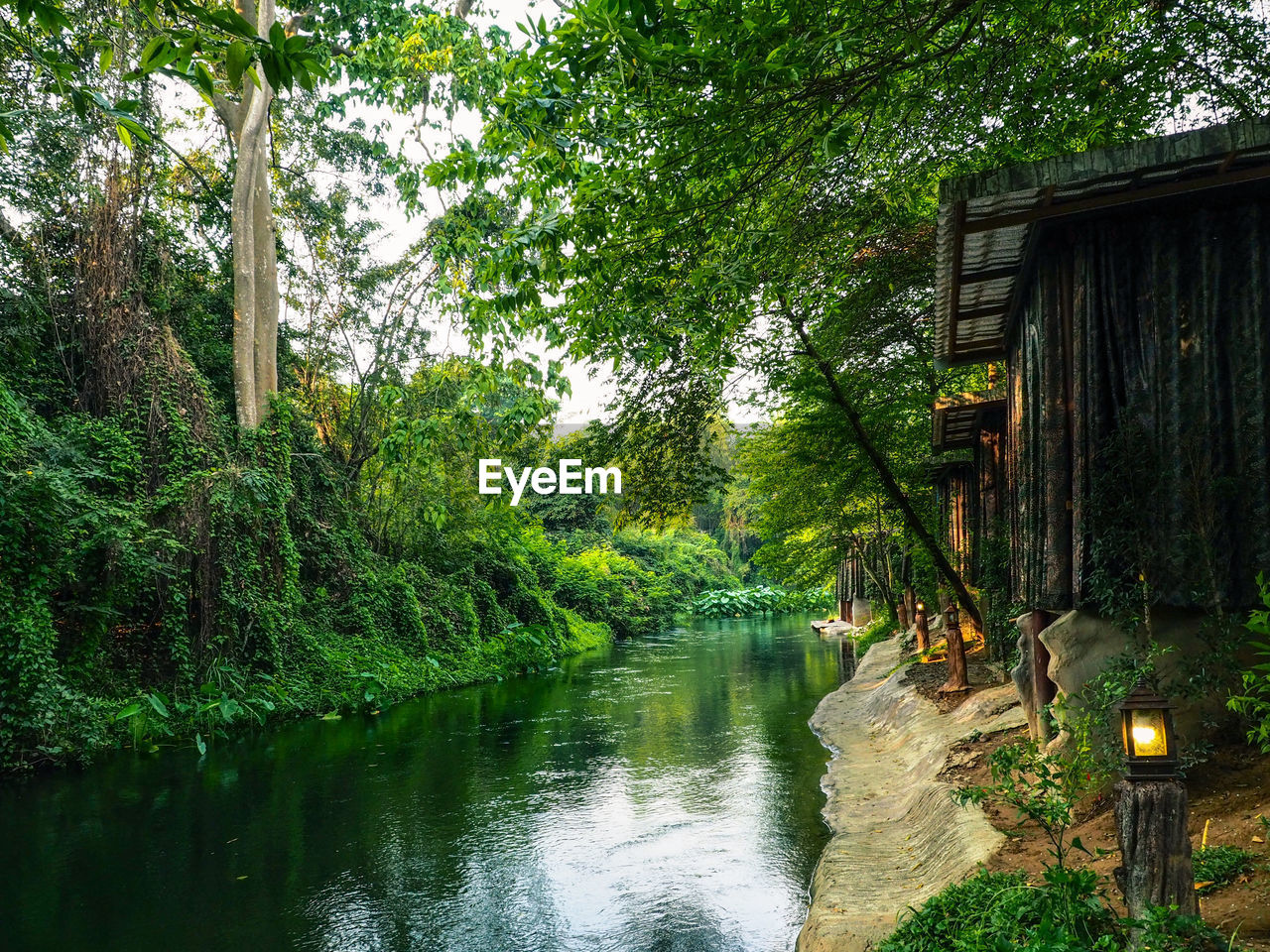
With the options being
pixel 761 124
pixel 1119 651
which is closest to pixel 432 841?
pixel 1119 651

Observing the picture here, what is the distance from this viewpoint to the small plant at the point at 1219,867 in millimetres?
3954

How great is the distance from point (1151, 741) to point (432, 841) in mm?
6701

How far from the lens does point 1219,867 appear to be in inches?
158

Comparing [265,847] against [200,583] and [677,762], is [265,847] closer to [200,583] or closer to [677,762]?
[677,762]

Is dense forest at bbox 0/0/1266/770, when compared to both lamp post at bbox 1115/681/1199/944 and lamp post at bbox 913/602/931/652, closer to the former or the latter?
lamp post at bbox 913/602/931/652

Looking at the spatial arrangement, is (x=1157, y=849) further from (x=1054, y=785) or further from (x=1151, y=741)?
(x=1054, y=785)

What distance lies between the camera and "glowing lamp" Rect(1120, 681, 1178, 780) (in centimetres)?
370

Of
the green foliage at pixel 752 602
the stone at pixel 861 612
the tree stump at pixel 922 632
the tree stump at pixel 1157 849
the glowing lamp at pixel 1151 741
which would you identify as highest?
the glowing lamp at pixel 1151 741

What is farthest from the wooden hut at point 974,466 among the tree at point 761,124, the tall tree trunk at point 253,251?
the tall tree trunk at point 253,251

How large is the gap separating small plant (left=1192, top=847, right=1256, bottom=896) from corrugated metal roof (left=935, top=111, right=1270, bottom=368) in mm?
3494

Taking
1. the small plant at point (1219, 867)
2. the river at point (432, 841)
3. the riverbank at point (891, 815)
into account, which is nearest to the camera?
the small plant at point (1219, 867)

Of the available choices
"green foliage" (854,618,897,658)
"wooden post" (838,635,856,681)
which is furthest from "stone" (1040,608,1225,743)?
"green foliage" (854,618,897,658)

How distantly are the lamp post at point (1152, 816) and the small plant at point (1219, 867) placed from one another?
0.47 m

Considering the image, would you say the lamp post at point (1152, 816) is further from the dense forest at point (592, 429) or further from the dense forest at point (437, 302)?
the dense forest at point (437, 302)
